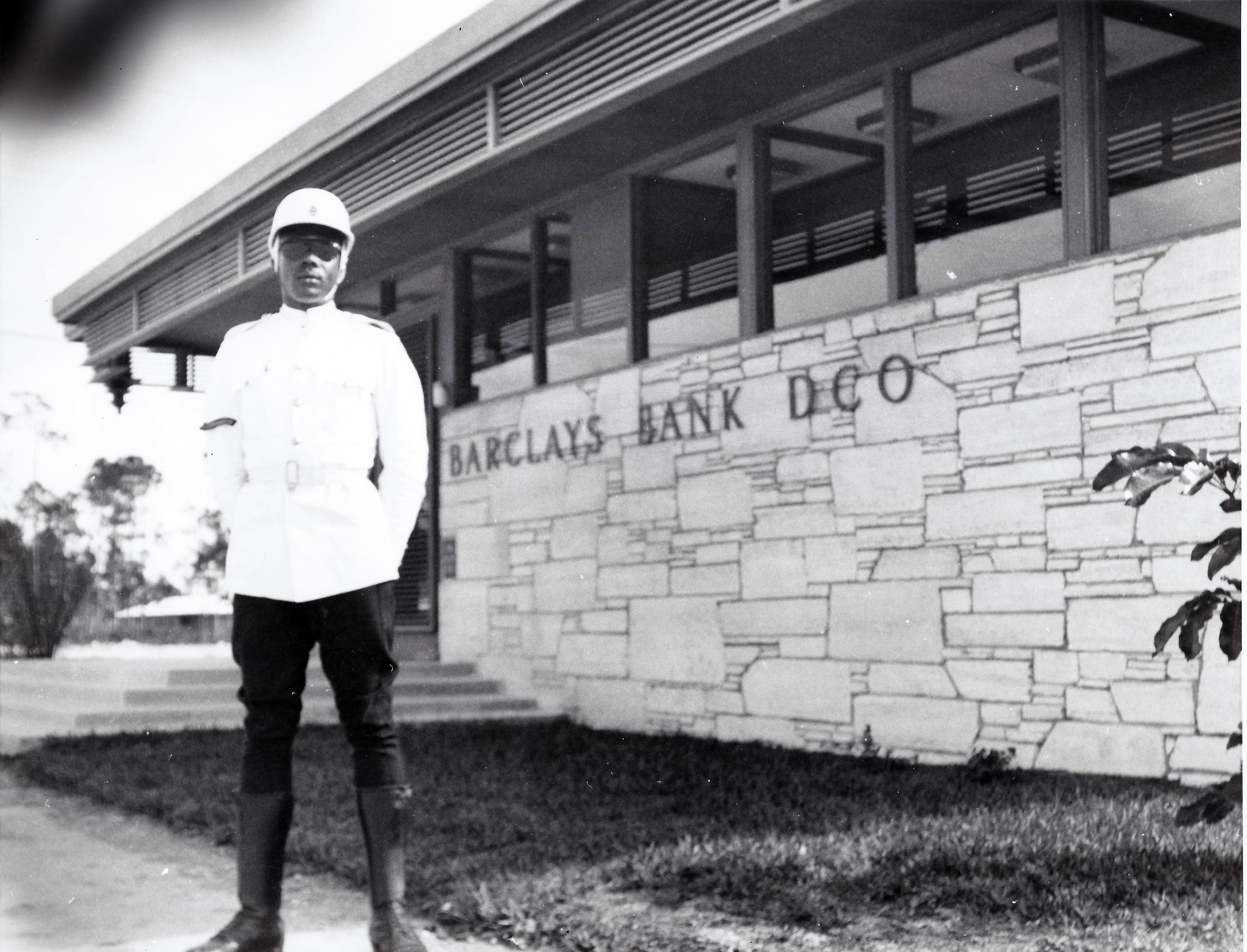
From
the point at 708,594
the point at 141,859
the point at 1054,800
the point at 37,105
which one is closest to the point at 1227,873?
the point at 1054,800

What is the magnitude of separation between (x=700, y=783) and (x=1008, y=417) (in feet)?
7.44

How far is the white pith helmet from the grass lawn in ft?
6.53

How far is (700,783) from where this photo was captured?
703 centimetres

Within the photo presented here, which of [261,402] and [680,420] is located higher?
[680,420]

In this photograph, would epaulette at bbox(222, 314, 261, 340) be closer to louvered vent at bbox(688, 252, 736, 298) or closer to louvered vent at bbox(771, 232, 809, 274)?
louvered vent at bbox(771, 232, 809, 274)

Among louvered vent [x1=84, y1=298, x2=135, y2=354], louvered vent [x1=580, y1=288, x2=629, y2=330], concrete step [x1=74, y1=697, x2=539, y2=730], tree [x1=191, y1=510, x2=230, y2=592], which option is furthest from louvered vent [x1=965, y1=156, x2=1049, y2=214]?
concrete step [x1=74, y1=697, x2=539, y2=730]

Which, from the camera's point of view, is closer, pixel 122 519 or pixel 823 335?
pixel 122 519

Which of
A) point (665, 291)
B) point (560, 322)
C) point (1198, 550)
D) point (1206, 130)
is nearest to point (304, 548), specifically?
point (1198, 550)

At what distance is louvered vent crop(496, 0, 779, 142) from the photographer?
743 cm

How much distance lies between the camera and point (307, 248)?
3.51 metres

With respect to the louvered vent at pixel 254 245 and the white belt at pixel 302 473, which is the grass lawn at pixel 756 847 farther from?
the louvered vent at pixel 254 245

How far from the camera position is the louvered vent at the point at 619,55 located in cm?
743

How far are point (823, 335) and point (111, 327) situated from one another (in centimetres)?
375

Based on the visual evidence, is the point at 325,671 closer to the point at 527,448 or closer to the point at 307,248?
the point at 307,248
